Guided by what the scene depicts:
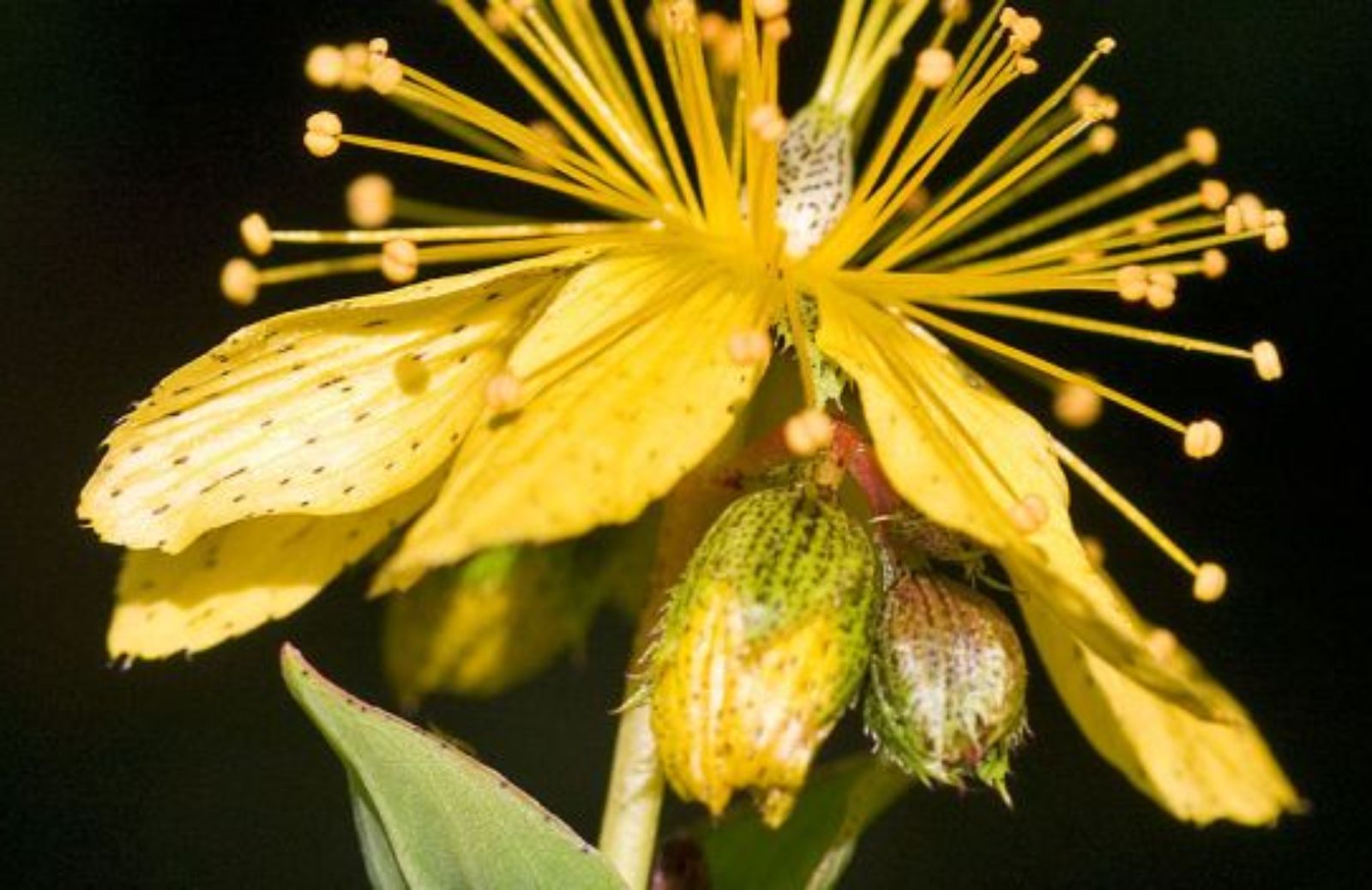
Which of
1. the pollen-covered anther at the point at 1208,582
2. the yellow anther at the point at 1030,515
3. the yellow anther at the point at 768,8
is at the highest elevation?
the yellow anther at the point at 768,8

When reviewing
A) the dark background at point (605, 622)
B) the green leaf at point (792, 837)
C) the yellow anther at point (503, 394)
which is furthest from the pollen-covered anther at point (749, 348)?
the dark background at point (605, 622)

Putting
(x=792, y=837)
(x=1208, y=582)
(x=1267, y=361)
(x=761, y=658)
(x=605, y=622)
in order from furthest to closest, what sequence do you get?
(x=605, y=622) → (x=792, y=837) → (x=1267, y=361) → (x=1208, y=582) → (x=761, y=658)

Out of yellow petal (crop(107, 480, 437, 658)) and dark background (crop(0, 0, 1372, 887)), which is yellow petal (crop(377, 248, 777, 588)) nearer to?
yellow petal (crop(107, 480, 437, 658))

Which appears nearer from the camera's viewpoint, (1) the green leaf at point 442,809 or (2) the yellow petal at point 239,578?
(1) the green leaf at point 442,809

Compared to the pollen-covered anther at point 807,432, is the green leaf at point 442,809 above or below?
below

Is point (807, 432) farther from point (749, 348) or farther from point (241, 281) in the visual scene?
point (241, 281)

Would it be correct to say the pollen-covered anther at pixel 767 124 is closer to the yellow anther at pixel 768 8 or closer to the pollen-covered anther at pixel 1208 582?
the yellow anther at pixel 768 8

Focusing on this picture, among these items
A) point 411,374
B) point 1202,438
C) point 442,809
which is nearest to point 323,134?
point 411,374

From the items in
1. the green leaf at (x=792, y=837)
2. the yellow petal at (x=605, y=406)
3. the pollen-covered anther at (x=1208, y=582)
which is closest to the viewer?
the yellow petal at (x=605, y=406)
